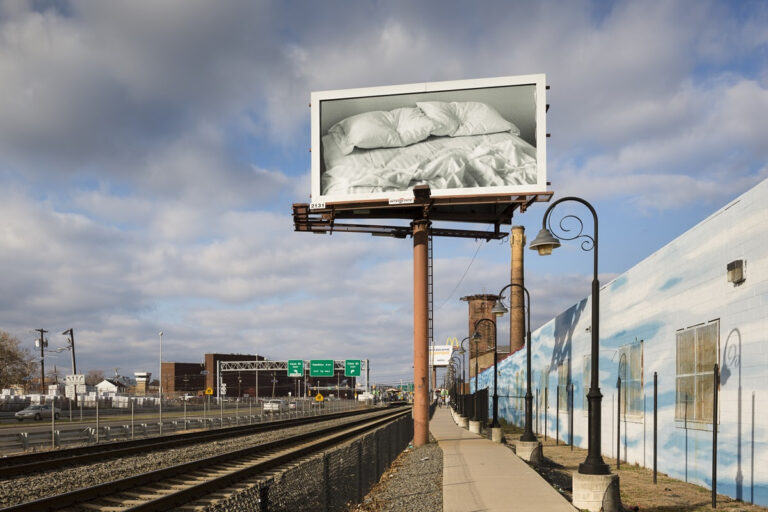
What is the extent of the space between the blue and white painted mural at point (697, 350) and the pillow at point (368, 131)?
15.2 metres

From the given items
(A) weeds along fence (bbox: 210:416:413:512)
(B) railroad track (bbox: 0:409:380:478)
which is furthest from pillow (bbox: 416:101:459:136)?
(A) weeds along fence (bbox: 210:416:413:512)

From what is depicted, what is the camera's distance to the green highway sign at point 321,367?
90000 mm

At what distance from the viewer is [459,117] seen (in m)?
37.2

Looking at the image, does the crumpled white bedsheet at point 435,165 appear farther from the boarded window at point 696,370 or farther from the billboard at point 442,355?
the billboard at point 442,355

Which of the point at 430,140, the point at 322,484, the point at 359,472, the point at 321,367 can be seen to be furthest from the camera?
the point at 321,367

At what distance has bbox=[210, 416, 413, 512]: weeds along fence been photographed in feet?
26.9

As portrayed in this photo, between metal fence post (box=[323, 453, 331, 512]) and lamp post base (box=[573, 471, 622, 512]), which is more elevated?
metal fence post (box=[323, 453, 331, 512])

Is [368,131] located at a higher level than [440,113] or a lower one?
lower

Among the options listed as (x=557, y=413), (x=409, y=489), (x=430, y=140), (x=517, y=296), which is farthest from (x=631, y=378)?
(x=517, y=296)

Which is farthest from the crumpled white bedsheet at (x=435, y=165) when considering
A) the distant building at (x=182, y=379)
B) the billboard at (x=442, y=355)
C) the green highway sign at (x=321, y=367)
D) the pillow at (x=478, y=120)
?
the billboard at (x=442, y=355)

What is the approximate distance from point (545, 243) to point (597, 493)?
260 inches

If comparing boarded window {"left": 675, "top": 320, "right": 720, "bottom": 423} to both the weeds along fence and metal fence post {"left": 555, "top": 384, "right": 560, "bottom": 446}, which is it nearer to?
the weeds along fence

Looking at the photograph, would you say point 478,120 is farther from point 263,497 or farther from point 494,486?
point 263,497

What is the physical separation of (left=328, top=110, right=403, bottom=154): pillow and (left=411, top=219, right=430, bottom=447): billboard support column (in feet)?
21.5
